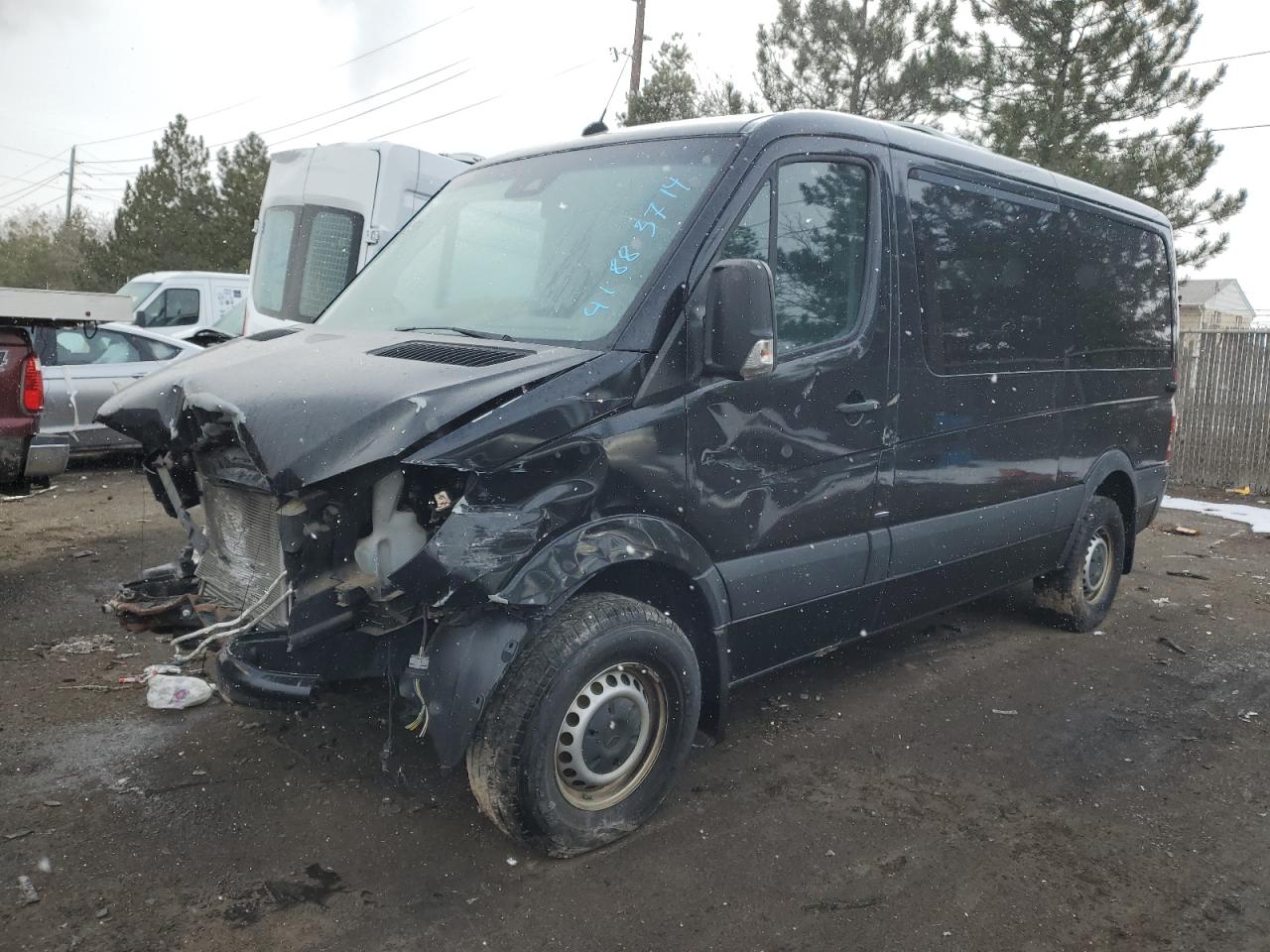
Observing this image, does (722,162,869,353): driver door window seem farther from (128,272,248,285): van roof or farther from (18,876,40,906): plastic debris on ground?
(128,272,248,285): van roof

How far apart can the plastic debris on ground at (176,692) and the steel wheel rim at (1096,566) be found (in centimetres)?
481

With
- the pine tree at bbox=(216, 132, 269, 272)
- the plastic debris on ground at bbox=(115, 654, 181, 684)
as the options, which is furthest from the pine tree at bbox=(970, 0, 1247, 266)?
the pine tree at bbox=(216, 132, 269, 272)

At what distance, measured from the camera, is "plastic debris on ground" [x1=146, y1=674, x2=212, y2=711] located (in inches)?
167

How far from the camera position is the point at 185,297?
14312 mm

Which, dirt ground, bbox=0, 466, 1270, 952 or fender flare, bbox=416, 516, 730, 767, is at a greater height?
fender flare, bbox=416, 516, 730, 767

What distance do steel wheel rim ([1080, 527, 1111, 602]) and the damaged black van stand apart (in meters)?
1.41

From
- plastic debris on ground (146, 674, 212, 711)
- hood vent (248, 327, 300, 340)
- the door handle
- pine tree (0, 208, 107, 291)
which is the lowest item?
plastic debris on ground (146, 674, 212, 711)

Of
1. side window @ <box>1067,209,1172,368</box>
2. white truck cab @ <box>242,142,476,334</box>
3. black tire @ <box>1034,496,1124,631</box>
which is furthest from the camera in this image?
white truck cab @ <box>242,142,476,334</box>

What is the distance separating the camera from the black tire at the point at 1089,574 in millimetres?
5758

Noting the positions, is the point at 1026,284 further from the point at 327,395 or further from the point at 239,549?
the point at 239,549

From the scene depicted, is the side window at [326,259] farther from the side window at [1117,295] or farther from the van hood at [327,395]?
the side window at [1117,295]

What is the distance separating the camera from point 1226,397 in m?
12.2

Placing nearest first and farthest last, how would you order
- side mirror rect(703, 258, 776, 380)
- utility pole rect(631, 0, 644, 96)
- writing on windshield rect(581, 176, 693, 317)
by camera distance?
side mirror rect(703, 258, 776, 380) < writing on windshield rect(581, 176, 693, 317) < utility pole rect(631, 0, 644, 96)

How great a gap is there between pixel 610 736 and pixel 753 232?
5.96 ft
